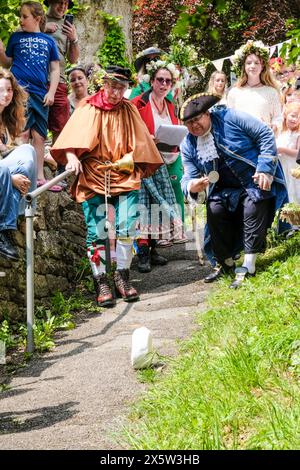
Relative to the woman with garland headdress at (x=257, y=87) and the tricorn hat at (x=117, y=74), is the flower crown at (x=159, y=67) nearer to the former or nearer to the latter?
the woman with garland headdress at (x=257, y=87)

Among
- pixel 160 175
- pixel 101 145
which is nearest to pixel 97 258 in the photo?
pixel 101 145

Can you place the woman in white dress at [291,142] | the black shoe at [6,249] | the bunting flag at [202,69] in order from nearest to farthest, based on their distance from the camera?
the black shoe at [6,249]
the woman in white dress at [291,142]
the bunting flag at [202,69]

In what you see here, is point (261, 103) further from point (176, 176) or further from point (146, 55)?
point (146, 55)

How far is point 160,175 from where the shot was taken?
23.6 feet

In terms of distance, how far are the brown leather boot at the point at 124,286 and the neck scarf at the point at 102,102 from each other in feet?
4.69

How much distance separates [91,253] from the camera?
6.11 meters

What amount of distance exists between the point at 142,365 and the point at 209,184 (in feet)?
7.29

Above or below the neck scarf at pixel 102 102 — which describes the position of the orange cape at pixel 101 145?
below

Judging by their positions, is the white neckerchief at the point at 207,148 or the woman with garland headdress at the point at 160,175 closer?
the white neckerchief at the point at 207,148

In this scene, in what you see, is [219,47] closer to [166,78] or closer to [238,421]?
[166,78]


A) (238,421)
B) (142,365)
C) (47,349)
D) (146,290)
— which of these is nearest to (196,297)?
(146,290)

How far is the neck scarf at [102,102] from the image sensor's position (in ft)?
20.2

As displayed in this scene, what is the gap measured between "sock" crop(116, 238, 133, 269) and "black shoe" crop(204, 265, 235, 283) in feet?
2.37

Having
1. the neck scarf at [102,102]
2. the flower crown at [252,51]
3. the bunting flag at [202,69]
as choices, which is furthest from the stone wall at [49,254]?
the bunting flag at [202,69]
